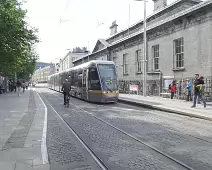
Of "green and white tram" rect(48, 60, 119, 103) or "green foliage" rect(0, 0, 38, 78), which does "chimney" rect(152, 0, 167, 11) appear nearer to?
"green foliage" rect(0, 0, 38, 78)

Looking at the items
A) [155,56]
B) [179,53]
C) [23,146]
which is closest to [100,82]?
[179,53]

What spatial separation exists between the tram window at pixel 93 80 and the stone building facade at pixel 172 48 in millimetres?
6861

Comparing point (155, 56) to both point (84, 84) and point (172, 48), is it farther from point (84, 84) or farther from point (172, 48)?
point (84, 84)

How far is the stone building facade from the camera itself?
18.6 metres

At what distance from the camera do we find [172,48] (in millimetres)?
22531

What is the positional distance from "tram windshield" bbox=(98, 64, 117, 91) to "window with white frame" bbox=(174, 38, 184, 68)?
6776 millimetres

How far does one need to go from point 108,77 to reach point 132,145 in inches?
452

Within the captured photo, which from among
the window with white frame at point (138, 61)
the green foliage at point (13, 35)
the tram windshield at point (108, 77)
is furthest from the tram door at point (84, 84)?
the window with white frame at point (138, 61)

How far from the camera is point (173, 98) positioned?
20547 mm

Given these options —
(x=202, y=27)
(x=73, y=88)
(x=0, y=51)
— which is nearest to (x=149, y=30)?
(x=202, y=27)

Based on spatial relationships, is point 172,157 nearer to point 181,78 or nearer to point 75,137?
point 75,137

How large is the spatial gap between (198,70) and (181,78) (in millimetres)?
2090

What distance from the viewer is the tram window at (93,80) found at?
1748 centimetres

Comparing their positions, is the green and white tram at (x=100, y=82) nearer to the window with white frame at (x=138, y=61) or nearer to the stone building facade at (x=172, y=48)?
the stone building facade at (x=172, y=48)
